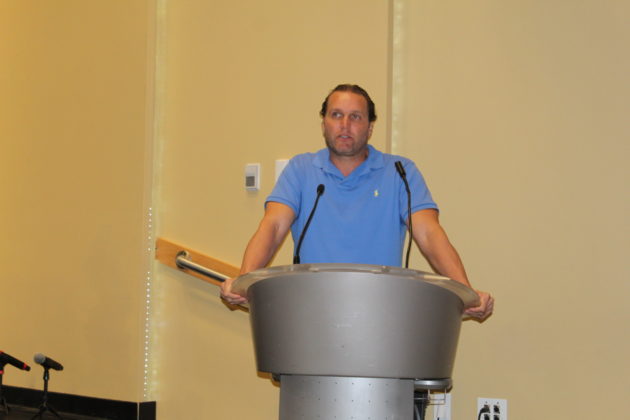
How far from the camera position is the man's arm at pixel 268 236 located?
2.30m

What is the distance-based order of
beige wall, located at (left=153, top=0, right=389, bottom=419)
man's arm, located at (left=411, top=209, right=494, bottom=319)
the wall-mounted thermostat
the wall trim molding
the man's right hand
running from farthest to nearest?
the wall trim molding
the wall-mounted thermostat
beige wall, located at (left=153, top=0, right=389, bottom=419)
man's arm, located at (left=411, top=209, right=494, bottom=319)
the man's right hand

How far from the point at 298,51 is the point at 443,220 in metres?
0.96

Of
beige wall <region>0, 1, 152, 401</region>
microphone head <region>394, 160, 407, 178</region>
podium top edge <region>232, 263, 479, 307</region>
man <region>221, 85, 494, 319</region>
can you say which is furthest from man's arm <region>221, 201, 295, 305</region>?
beige wall <region>0, 1, 152, 401</region>

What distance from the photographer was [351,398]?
1599mm

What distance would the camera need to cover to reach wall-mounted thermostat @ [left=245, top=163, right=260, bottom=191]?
343cm

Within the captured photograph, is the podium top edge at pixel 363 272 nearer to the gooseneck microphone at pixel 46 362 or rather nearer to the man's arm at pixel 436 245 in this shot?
the man's arm at pixel 436 245

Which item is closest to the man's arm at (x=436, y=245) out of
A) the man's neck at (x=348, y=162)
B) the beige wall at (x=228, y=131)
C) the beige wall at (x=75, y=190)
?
the man's neck at (x=348, y=162)

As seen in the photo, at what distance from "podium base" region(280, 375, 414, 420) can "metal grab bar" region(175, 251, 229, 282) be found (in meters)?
1.79

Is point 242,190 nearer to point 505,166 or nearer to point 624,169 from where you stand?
point 505,166

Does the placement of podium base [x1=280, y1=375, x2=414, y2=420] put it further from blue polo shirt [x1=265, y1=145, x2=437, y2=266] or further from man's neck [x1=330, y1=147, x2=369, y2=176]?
man's neck [x1=330, y1=147, x2=369, y2=176]

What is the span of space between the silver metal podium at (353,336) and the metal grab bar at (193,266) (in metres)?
1.77

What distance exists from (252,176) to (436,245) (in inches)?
51.8

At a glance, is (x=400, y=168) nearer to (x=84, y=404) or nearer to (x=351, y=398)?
(x=351, y=398)

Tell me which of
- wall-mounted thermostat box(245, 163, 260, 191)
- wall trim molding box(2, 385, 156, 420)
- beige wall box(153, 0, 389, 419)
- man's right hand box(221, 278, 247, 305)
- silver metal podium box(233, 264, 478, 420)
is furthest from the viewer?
wall trim molding box(2, 385, 156, 420)
